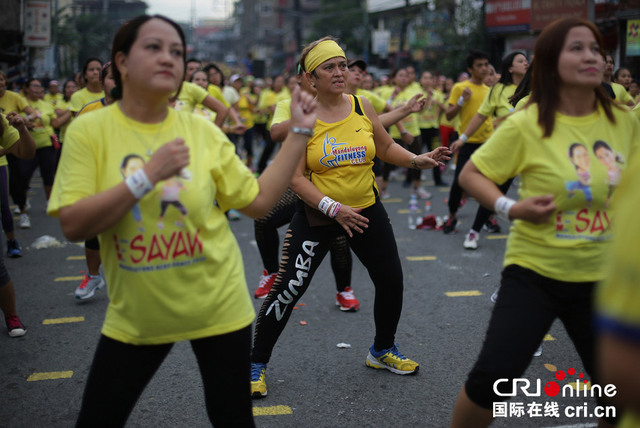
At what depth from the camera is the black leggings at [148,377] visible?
94.7 inches

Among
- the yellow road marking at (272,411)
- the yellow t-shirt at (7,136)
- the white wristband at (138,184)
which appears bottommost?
the yellow road marking at (272,411)

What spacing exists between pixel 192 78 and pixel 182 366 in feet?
20.6

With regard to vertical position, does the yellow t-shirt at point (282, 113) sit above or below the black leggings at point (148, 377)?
above

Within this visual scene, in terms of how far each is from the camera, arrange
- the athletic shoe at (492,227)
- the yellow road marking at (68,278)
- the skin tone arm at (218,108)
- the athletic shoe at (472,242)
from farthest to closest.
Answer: the athletic shoe at (492,227), the athletic shoe at (472,242), the skin tone arm at (218,108), the yellow road marking at (68,278)

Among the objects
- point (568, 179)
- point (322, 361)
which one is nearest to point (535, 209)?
point (568, 179)

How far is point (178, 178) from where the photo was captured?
2.37 metres

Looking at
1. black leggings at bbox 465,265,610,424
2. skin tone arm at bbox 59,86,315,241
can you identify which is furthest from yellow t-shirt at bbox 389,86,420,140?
skin tone arm at bbox 59,86,315,241

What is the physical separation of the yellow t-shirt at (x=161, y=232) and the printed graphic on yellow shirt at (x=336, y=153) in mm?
1610

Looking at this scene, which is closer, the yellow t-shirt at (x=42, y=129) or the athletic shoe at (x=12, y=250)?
the athletic shoe at (x=12, y=250)

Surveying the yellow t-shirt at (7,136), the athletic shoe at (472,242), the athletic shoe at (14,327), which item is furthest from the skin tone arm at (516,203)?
the athletic shoe at (472,242)

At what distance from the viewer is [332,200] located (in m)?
4.03

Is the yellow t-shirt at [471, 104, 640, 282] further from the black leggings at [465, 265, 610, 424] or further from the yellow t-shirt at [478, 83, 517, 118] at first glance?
the yellow t-shirt at [478, 83, 517, 118]

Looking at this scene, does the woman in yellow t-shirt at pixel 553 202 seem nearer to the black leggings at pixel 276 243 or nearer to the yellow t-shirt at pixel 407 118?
the black leggings at pixel 276 243

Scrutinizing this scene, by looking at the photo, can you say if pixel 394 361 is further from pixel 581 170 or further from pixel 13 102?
pixel 13 102
